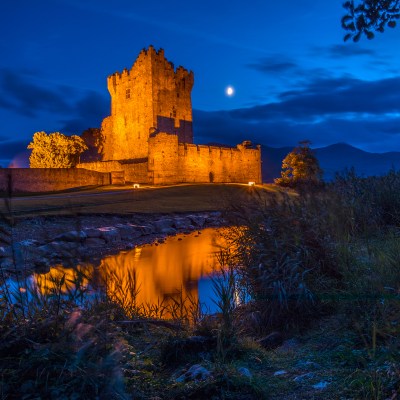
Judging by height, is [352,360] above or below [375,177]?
below

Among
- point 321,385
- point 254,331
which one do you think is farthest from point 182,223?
point 321,385

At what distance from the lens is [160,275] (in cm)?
767

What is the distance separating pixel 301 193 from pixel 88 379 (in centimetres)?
350

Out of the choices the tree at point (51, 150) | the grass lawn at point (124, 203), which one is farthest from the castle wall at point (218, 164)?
the tree at point (51, 150)

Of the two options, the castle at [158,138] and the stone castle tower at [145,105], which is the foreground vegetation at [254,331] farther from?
the stone castle tower at [145,105]

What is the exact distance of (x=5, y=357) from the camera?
6.56 ft

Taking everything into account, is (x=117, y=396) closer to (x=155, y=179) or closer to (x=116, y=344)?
(x=116, y=344)

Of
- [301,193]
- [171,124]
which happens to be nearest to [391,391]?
[301,193]

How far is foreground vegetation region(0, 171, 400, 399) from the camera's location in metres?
1.90

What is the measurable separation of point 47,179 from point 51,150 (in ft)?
33.5

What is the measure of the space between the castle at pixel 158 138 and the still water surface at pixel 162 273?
79.5ft

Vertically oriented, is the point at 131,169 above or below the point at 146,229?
above

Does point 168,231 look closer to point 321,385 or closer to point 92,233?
point 92,233

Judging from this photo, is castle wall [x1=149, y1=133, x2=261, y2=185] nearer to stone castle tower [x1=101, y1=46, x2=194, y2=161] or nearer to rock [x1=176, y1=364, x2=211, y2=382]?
stone castle tower [x1=101, y1=46, x2=194, y2=161]
